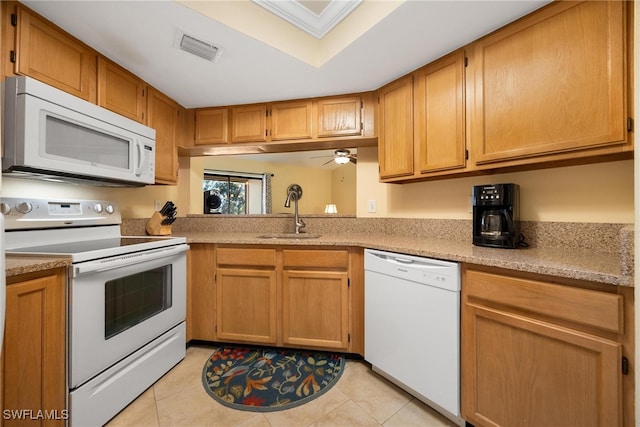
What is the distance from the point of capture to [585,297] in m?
0.85

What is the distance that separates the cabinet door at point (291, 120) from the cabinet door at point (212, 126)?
432mm

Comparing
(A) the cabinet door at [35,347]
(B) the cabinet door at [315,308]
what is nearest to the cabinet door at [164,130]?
(A) the cabinet door at [35,347]

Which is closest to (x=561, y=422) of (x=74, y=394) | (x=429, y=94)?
(x=429, y=94)

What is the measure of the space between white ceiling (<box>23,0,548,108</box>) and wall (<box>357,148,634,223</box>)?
0.81 meters

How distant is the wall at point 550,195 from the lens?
3.84ft

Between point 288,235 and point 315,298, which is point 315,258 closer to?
point 315,298

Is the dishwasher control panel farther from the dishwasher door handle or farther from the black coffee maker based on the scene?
the black coffee maker

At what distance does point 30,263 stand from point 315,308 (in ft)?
4.66

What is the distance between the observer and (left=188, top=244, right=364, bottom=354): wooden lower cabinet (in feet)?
5.71

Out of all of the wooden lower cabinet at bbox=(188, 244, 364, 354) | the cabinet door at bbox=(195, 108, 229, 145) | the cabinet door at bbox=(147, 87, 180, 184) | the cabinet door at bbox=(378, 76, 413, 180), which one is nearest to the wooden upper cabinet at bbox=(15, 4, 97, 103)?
the cabinet door at bbox=(147, 87, 180, 184)

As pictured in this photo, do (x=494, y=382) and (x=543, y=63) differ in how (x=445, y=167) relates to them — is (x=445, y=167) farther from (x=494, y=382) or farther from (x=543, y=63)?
(x=494, y=382)

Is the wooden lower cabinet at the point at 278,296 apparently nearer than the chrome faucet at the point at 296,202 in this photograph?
Yes

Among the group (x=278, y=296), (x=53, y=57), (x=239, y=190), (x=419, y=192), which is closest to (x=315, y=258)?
(x=278, y=296)

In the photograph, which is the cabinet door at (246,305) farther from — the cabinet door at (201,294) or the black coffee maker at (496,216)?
the black coffee maker at (496,216)
